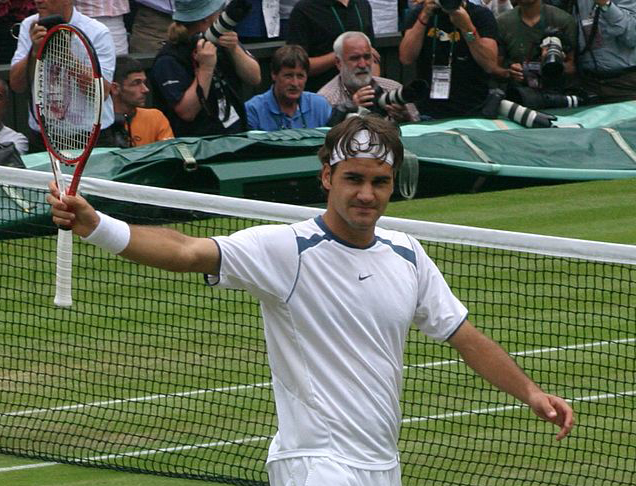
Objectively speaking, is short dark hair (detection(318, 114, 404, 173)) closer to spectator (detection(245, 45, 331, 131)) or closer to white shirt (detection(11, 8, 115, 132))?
white shirt (detection(11, 8, 115, 132))

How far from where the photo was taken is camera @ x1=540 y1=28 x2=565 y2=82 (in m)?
16.7

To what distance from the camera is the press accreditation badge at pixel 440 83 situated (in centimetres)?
1594

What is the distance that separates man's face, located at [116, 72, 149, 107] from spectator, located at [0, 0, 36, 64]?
4.13 ft

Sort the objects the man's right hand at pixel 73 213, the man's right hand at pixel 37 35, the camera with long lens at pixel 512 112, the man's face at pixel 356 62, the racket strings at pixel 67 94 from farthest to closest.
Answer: the camera with long lens at pixel 512 112
the man's face at pixel 356 62
the man's right hand at pixel 37 35
the racket strings at pixel 67 94
the man's right hand at pixel 73 213

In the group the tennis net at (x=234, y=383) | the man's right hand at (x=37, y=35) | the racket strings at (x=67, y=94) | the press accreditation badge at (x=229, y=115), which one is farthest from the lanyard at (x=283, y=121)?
the racket strings at (x=67, y=94)

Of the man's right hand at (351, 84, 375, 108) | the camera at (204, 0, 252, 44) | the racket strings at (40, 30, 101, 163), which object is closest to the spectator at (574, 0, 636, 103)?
the man's right hand at (351, 84, 375, 108)

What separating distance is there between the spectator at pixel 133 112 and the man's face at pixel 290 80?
3.76 feet

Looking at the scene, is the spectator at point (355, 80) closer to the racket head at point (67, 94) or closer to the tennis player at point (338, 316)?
the racket head at point (67, 94)

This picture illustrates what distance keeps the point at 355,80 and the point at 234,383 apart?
5728 mm

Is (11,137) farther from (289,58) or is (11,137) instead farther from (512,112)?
(512,112)

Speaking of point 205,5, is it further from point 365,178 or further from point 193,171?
point 365,178

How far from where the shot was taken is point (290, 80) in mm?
14844

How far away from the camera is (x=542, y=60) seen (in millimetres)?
16812

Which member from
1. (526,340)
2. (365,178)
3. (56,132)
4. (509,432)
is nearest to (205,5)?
(526,340)
